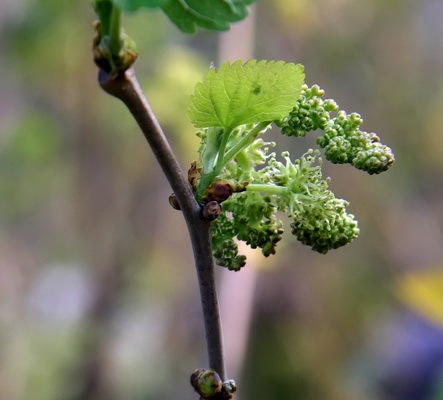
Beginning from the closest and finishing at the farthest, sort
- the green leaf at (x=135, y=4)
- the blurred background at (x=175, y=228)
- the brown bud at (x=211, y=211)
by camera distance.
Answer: the green leaf at (x=135, y=4), the brown bud at (x=211, y=211), the blurred background at (x=175, y=228)

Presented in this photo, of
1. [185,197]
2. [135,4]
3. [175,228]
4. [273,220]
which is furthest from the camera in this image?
[175,228]

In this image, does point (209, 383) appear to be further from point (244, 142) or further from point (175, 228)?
point (175, 228)

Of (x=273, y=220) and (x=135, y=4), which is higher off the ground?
(x=135, y=4)

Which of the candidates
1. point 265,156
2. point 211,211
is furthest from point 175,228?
point 211,211

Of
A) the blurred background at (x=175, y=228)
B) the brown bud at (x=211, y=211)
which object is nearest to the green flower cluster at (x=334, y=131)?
the brown bud at (x=211, y=211)

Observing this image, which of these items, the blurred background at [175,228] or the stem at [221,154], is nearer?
the stem at [221,154]

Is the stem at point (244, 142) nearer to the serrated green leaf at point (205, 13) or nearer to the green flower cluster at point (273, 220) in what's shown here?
the green flower cluster at point (273, 220)
